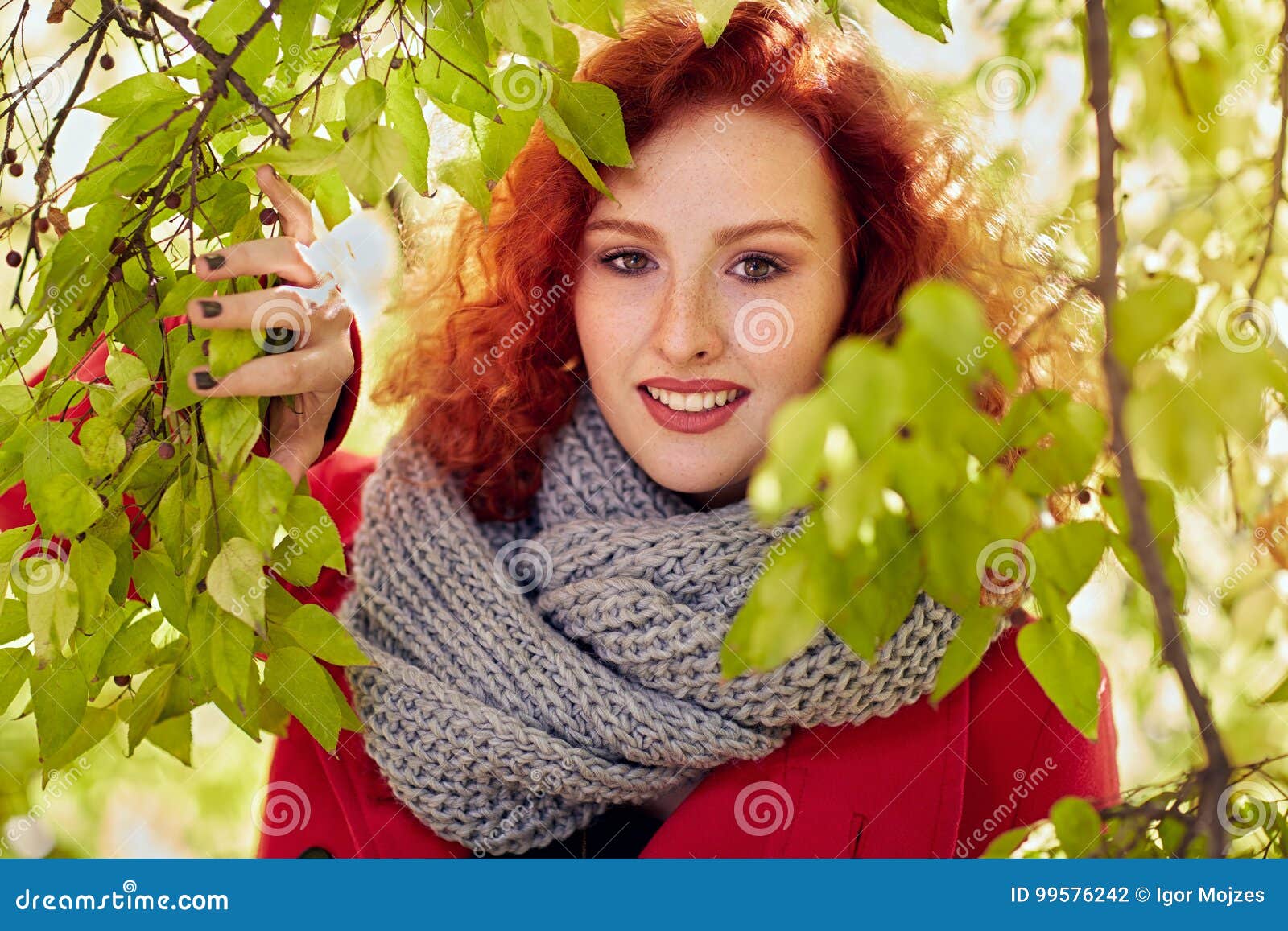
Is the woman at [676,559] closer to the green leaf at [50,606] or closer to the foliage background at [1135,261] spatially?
the foliage background at [1135,261]

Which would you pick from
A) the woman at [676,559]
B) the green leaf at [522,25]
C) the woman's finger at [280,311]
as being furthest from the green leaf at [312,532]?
the green leaf at [522,25]

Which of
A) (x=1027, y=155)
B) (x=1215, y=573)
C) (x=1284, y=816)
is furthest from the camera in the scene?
(x=1215, y=573)

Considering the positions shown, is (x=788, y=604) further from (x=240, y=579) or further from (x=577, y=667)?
(x=577, y=667)

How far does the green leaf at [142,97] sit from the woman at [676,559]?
0.89 feet

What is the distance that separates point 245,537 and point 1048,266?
98cm

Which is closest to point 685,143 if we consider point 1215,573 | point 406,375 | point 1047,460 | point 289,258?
point 289,258

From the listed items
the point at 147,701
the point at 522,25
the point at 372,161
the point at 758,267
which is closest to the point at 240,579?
the point at 147,701

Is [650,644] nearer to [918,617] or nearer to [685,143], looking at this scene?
[918,617]

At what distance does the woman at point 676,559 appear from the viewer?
1.17 meters

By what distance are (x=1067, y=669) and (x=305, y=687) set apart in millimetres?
561

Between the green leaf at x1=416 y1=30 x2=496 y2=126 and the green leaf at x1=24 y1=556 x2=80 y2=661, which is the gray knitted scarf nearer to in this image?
the green leaf at x1=24 y1=556 x2=80 y2=661

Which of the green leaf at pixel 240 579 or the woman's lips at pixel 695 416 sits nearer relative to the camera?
the green leaf at pixel 240 579

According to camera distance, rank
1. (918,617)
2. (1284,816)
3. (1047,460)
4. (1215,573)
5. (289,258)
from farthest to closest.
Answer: (1215,573)
(918,617)
(289,258)
(1284,816)
(1047,460)

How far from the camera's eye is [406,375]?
5.17ft
